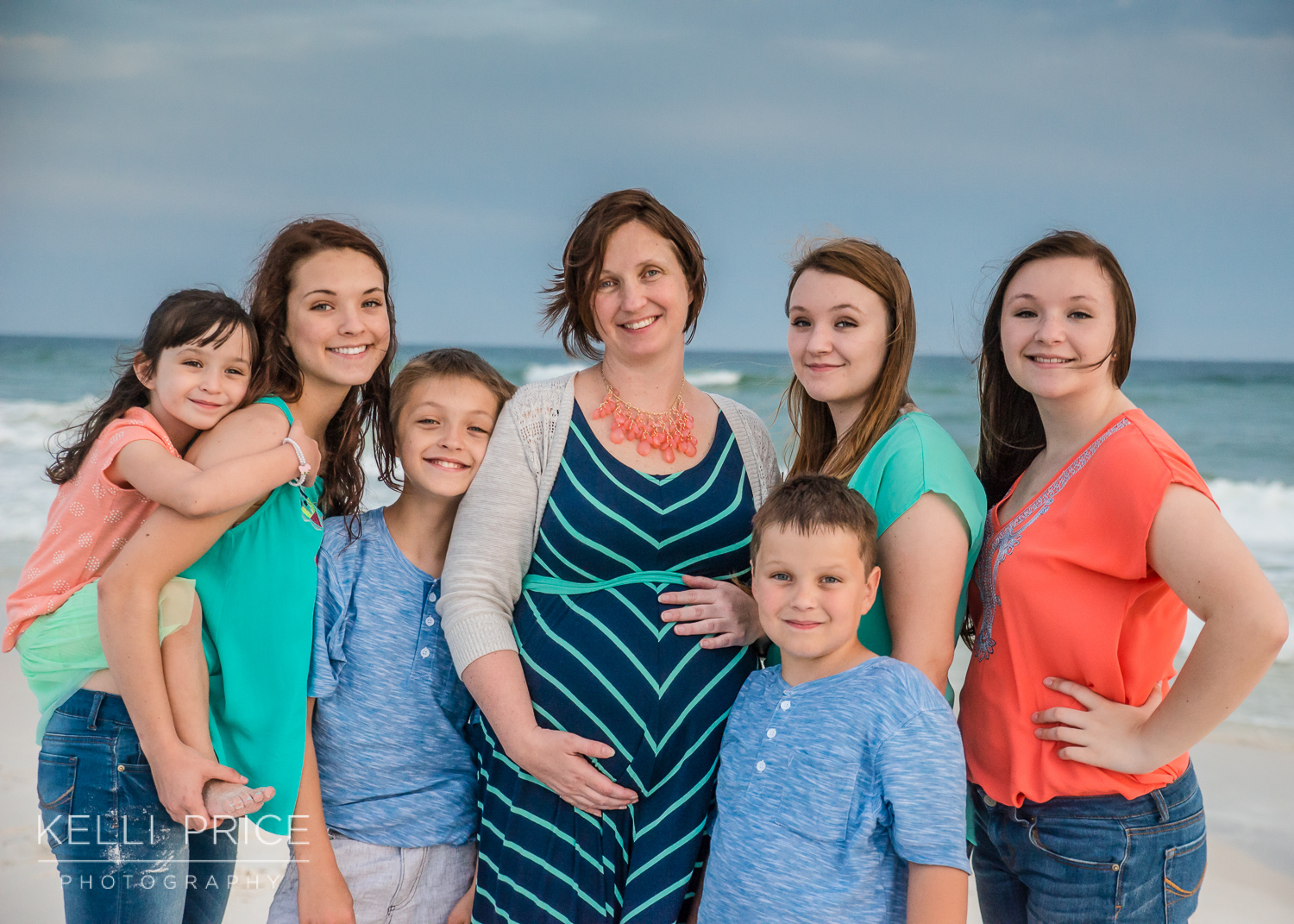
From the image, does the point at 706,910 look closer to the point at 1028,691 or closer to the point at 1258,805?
the point at 1028,691

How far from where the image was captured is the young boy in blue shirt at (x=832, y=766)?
5.52ft

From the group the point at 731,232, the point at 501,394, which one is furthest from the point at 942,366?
the point at 501,394

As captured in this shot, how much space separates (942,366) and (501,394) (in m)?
18.8

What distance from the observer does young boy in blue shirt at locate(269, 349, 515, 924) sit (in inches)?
85.7

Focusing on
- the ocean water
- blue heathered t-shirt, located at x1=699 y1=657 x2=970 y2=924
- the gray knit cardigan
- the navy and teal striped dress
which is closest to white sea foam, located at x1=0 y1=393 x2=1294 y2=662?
the ocean water

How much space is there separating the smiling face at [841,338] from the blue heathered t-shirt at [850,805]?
676 mm

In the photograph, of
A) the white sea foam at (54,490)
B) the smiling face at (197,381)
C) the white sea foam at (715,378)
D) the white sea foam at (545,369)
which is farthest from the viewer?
the white sea foam at (545,369)

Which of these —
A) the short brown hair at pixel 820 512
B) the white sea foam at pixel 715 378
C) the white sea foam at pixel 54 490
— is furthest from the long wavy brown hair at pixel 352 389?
the white sea foam at pixel 715 378

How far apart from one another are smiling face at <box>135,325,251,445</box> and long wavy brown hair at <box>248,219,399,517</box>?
71 mm

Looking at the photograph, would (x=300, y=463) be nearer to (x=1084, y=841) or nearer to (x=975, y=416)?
(x=1084, y=841)

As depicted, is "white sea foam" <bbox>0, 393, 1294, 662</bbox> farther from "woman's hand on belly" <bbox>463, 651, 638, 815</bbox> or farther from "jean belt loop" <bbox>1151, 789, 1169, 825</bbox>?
"jean belt loop" <bbox>1151, 789, 1169, 825</bbox>

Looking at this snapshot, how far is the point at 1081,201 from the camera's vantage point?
18219 millimetres

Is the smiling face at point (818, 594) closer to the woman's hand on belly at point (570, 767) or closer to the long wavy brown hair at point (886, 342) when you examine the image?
the long wavy brown hair at point (886, 342)

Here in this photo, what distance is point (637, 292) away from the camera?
2248mm
